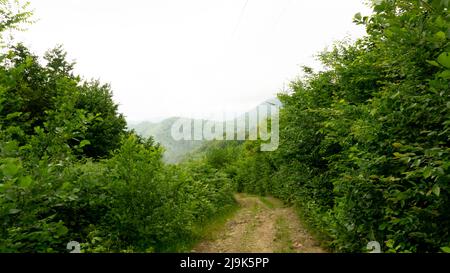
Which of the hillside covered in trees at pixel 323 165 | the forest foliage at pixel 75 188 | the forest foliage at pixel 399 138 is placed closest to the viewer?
the forest foliage at pixel 399 138

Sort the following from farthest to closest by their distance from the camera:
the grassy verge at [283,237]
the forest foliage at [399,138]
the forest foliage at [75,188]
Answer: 1. the grassy verge at [283,237]
2. the forest foliage at [75,188]
3. the forest foliage at [399,138]

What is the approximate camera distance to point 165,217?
7742 millimetres

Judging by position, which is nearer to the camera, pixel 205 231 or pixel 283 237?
pixel 283 237

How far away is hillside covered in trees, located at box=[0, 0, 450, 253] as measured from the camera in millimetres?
3008

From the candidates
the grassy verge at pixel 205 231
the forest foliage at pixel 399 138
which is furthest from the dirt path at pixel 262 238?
the forest foliage at pixel 399 138

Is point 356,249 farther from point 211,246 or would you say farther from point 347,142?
point 211,246

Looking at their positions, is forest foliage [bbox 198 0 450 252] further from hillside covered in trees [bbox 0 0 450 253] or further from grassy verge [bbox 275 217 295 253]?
grassy verge [bbox 275 217 295 253]

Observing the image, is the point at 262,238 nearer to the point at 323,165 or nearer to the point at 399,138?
the point at 323,165

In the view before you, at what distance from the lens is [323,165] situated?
10914 mm

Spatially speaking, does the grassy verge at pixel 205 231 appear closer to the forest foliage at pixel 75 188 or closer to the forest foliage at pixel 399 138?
the forest foliage at pixel 75 188

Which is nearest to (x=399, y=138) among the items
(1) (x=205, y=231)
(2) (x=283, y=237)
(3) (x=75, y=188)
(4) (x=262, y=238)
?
(3) (x=75, y=188)

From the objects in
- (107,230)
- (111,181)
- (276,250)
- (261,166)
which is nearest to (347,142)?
(276,250)

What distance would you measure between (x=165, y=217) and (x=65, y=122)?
4.17 meters

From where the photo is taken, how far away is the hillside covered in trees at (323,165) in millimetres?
3008
